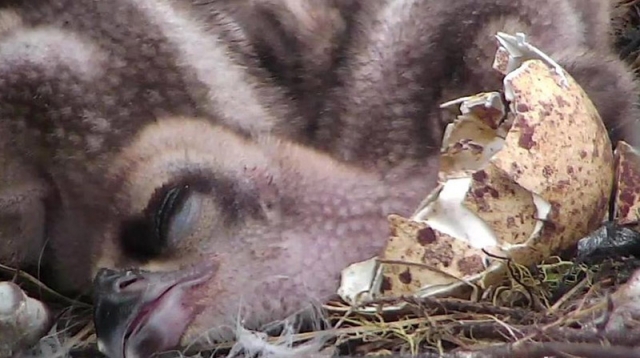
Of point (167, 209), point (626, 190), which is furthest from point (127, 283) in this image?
point (626, 190)

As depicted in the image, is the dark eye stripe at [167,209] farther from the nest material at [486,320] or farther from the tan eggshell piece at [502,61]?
the tan eggshell piece at [502,61]

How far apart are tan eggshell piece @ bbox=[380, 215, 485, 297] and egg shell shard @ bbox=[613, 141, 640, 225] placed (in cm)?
26

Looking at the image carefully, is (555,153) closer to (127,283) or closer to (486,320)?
(486,320)

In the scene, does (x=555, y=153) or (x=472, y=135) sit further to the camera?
(x=472, y=135)

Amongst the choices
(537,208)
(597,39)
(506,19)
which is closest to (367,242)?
(537,208)

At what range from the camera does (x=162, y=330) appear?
4.79 ft

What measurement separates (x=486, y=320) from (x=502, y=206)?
16 centimetres

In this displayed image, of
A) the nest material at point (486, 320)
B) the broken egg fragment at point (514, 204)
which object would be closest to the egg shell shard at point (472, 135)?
the broken egg fragment at point (514, 204)

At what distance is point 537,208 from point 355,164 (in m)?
0.36

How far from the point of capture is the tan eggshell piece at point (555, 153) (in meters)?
1.47

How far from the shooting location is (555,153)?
149cm

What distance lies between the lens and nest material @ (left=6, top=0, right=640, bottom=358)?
1334 mm

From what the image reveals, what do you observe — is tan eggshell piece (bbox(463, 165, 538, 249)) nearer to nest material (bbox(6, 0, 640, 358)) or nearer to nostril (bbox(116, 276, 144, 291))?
nest material (bbox(6, 0, 640, 358))

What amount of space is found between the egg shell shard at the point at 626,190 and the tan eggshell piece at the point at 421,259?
0.26m
